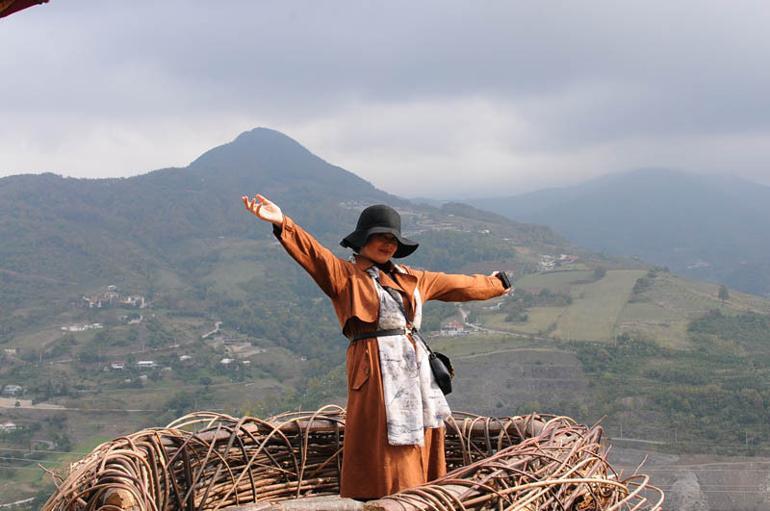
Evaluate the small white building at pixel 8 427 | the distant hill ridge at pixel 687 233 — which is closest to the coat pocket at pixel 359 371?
the small white building at pixel 8 427

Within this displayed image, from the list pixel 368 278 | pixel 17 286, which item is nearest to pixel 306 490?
pixel 368 278

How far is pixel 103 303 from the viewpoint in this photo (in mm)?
64062

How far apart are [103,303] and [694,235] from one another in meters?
123

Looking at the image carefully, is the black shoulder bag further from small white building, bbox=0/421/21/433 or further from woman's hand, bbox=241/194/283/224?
small white building, bbox=0/421/21/433

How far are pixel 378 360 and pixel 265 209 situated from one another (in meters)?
0.77

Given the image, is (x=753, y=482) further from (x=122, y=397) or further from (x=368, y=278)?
(x=122, y=397)

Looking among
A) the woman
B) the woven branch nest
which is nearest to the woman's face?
the woman

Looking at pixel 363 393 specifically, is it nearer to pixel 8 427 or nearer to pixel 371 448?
pixel 371 448

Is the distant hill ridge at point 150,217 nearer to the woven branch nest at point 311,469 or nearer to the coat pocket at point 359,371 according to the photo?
the woven branch nest at point 311,469

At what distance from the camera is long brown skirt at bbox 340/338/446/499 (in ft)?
11.0

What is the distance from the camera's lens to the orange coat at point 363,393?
3355 millimetres

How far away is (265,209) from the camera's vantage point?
10.6 feet

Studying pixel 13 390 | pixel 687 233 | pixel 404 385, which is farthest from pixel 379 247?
pixel 687 233

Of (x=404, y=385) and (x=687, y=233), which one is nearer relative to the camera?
(x=404, y=385)
